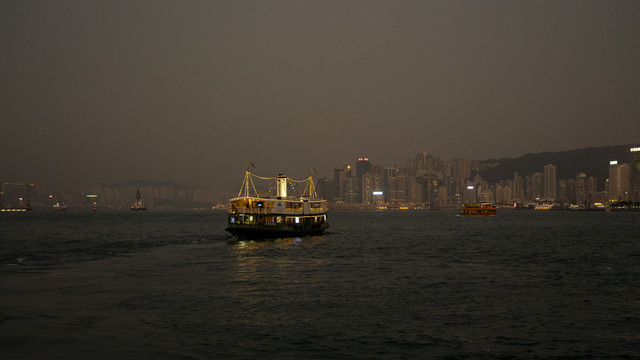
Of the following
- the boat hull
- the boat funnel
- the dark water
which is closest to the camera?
the dark water

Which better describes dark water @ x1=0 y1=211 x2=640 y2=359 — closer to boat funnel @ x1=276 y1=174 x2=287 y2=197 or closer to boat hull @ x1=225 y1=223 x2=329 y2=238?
boat hull @ x1=225 y1=223 x2=329 y2=238

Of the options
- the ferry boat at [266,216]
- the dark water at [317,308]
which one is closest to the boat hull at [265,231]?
the ferry boat at [266,216]

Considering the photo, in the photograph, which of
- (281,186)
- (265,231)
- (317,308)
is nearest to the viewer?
(317,308)

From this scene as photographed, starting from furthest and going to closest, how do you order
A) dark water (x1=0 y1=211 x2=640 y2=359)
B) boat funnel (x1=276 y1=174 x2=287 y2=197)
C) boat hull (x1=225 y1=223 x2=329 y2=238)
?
boat funnel (x1=276 y1=174 x2=287 y2=197), boat hull (x1=225 y1=223 x2=329 y2=238), dark water (x1=0 y1=211 x2=640 y2=359)

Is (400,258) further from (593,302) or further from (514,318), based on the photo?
(514,318)

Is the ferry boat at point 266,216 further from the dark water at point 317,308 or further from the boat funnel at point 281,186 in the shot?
the dark water at point 317,308

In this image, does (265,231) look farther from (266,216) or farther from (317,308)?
(317,308)

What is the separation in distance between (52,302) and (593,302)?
95.5ft

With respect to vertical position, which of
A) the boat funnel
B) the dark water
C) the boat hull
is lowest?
the dark water

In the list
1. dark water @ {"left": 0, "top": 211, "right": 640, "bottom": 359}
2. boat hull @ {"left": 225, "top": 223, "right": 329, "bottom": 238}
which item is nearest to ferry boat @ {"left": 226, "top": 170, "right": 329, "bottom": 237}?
boat hull @ {"left": 225, "top": 223, "right": 329, "bottom": 238}

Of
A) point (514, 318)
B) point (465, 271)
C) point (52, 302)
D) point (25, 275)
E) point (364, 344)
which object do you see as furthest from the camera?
point (465, 271)

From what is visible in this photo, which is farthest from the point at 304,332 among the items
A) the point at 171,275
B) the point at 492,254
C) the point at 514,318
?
the point at 492,254

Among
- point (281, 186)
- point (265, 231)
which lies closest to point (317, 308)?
point (265, 231)

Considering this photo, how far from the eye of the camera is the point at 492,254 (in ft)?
189
